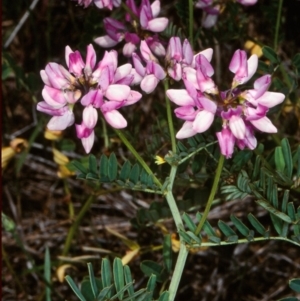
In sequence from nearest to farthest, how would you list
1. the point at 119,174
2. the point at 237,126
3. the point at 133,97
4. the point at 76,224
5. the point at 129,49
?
the point at 237,126
the point at 133,97
the point at 119,174
the point at 129,49
the point at 76,224

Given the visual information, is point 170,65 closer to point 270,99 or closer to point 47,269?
point 270,99

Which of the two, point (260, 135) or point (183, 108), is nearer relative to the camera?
point (183, 108)

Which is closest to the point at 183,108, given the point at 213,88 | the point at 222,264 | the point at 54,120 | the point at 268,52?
the point at 213,88

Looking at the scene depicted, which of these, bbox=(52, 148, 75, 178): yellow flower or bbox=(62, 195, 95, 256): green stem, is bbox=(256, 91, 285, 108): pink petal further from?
bbox=(52, 148, 75, 178): yellow flower

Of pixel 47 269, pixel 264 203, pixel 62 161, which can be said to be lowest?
pixel 47 269

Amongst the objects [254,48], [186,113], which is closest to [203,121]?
[186,113]

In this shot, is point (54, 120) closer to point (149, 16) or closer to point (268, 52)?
point (149, 16)
